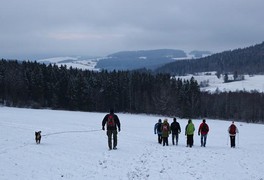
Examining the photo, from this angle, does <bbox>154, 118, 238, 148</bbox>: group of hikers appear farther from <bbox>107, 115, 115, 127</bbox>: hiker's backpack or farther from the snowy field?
<bbox>107, 115, 115, 127</bbox>: hiker's backpack

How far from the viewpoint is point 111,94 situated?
104062mm

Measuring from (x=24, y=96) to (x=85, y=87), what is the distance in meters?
17.0

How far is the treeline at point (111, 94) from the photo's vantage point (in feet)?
313

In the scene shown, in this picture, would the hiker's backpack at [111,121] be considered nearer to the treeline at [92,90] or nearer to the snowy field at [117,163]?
the snowy field at [117,163]

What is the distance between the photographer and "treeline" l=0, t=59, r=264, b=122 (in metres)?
95.4

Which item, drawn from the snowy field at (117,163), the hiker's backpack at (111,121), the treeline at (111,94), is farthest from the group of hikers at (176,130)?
the treeline at (111,94)

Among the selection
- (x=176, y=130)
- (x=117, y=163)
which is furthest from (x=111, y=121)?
(x=176, y=130)

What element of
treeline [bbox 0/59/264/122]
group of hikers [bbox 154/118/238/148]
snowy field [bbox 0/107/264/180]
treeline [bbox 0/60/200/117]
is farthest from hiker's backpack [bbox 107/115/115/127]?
treeline [bbox 0/60/200/117]

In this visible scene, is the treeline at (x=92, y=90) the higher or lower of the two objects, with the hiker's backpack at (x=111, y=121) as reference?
higher

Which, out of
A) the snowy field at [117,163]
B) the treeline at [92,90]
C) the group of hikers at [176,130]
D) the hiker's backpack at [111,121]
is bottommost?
the snowy field at [117,163]

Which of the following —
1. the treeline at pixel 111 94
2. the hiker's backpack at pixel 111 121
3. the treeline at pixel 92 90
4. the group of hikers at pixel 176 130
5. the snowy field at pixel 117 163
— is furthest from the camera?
the treeline at pixel 111 94

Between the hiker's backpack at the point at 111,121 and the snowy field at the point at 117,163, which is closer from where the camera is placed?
the snowy field at the point at 117,163

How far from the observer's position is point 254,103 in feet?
372

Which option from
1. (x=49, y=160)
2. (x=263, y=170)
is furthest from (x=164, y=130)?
(x=49, y=160)
